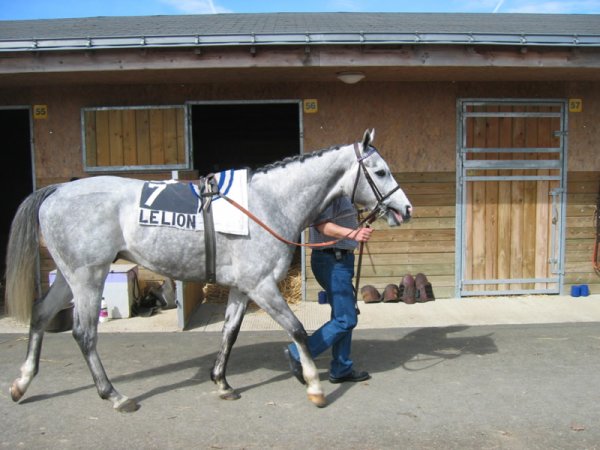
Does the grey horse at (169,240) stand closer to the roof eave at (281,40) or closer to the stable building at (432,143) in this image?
the roof eave at (281,40)

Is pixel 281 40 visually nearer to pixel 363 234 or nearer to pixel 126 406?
pixel 363 234

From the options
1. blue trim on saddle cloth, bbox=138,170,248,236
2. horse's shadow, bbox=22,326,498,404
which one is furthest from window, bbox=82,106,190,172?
blue trim on saddle cloth, bbox=138,170,248,236

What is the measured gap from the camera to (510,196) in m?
7.22

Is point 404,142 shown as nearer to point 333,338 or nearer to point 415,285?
point 415,285

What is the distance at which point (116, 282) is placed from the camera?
6.47m

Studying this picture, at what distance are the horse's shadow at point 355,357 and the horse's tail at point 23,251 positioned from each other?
785 millimetres

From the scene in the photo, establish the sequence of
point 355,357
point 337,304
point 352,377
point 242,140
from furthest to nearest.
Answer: point 242,140 < point 355,357 < point 352,377 < point 337,304

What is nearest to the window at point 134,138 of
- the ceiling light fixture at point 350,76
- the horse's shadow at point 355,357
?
the ceiling light fixture at point 350,76

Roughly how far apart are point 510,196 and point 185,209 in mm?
4852

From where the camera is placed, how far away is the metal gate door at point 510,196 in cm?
713

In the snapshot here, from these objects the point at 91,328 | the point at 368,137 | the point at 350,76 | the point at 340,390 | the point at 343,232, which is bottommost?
the point at 340,390

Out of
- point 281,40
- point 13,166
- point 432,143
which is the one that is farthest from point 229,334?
point 13,166

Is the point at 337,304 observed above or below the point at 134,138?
below

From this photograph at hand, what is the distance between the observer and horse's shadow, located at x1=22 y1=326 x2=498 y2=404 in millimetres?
4363
